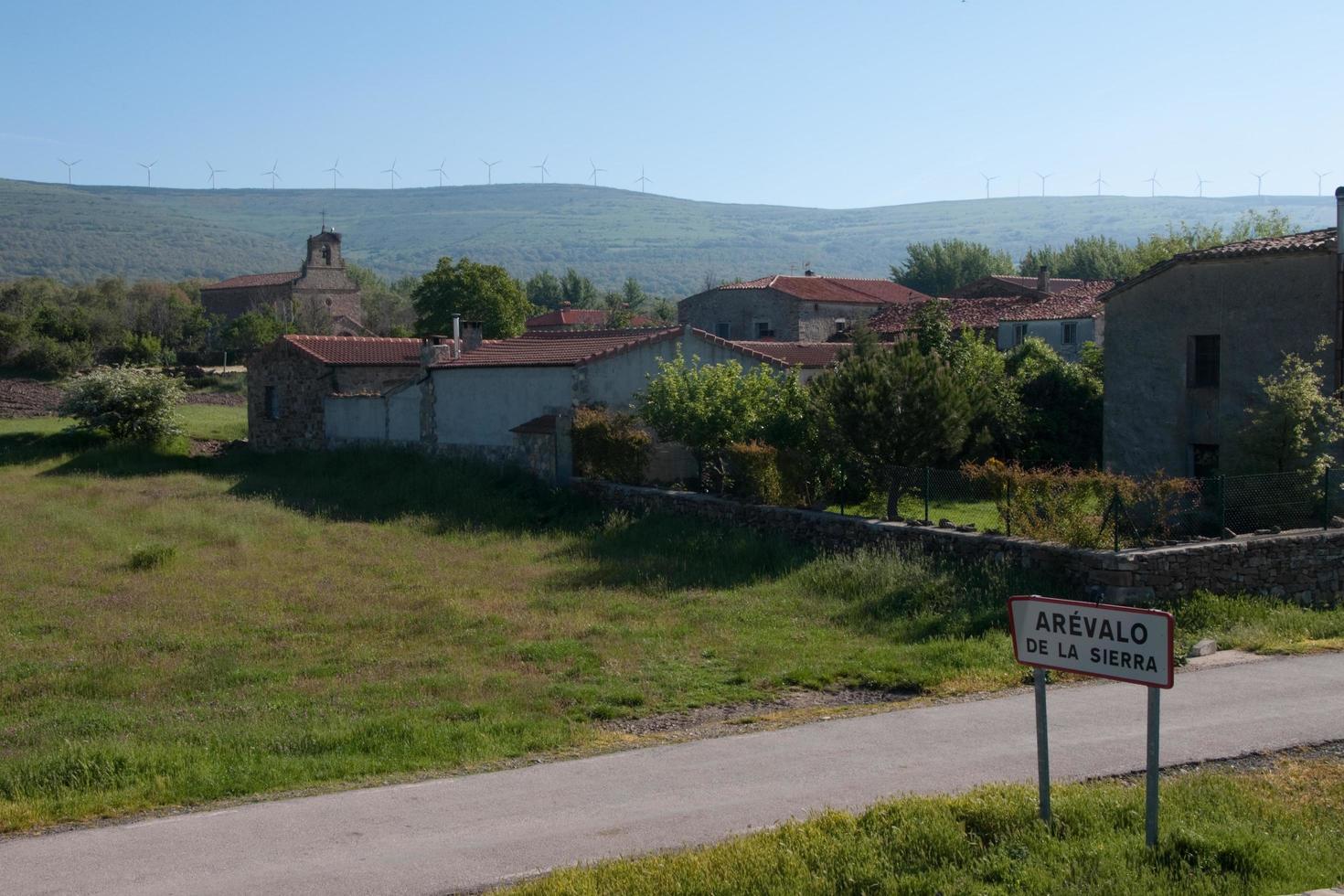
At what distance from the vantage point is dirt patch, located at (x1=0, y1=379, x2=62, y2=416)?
50500mm

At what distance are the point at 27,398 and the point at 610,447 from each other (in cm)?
3681

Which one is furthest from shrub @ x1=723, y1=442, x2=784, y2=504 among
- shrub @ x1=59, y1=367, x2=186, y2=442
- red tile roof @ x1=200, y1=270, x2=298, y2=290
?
red tile roof @ x1=200, y1=270, x2=298, y2=290

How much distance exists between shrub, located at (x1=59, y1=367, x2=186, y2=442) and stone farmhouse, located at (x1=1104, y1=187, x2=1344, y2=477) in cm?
3056

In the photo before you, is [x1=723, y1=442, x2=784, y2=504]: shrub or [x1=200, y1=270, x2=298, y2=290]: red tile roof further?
[x1=200, y1=270, x2=298, y2=290]: red tile roof

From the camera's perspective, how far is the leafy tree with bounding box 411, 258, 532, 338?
68.4 m

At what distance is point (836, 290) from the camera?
65.9 metres

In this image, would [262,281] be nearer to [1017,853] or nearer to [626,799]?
[626,799]

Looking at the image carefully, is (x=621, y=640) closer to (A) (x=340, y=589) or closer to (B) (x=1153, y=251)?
(A) (x=340, y=589)

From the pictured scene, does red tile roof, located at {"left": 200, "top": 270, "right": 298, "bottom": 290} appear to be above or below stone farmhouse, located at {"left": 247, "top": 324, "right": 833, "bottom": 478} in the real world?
above

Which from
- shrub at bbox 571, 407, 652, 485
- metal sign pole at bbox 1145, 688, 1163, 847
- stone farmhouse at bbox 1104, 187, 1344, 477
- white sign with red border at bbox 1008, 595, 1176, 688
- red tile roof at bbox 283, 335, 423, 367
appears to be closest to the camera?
white sign with red border at bbox 1008, 595, 1176, 688

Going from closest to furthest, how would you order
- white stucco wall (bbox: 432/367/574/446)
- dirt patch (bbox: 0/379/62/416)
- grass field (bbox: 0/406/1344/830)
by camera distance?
grass field (bbox: 0/406/1344/830) < white stucco wall (bbox: 432/367/574/446) < dirt patch (bbox: 0/379/62/416)

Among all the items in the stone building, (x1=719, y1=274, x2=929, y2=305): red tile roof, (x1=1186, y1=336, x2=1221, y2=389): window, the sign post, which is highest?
(x1=719, y1=274, x2=929, y2=305): red tile roof

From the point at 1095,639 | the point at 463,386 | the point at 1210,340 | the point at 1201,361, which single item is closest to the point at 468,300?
the point at 463,386

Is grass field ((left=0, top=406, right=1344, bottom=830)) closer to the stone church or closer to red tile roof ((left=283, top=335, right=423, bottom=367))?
red tile roof ((left=283, top=335, right=423, bottom=367))
